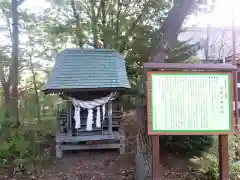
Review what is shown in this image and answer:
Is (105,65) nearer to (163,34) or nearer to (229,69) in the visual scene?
(163,34)

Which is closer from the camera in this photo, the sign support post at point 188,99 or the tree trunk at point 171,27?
the sign support post at point 188,99

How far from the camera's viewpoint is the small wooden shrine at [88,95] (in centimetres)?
679

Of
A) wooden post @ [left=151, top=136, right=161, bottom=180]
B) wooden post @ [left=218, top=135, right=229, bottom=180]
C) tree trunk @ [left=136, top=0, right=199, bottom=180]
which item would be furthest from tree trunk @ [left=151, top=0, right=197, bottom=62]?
wooden post @ [left=218, top=135, right=229, bottom=180]

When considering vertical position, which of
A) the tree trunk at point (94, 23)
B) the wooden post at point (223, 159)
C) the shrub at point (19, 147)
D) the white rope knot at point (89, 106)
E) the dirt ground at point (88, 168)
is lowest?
the dirt ground at point (88, 168)

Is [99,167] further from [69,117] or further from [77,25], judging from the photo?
[77,25]

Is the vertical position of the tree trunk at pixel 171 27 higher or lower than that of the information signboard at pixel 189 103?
higher

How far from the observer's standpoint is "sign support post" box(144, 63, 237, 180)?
369 cm

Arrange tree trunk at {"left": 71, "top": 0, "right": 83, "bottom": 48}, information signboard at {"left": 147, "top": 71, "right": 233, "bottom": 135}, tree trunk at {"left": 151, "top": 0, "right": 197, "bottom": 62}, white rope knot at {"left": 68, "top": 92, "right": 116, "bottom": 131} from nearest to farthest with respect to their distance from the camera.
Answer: information signboard at {"left": 147, "top": 71, "right": 233, "bottom": 135} → tree trunk at {"left": 151, "top": 0, "right": 197, "bottom": 62} → white rope knot at {"left": 68, "top": 92, "right": 116, "bottom": 131} → tree trunk at {"left": 71, "top": 0, "right": 83, "bottom": 48}

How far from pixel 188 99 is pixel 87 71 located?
A: 13.0 ft

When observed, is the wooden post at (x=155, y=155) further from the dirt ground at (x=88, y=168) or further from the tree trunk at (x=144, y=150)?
the dirt ground at (x=88, y=168)

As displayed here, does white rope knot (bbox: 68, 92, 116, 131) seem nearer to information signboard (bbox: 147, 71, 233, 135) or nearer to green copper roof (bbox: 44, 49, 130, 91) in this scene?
green copper roof (bbox: 44, 49, 130, 91)

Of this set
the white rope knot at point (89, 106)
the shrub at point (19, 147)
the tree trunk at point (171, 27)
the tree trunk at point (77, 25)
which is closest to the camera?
the tree trunk at point (171, 27)

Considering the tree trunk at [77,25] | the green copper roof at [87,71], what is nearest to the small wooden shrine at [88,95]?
the green copper roof at [87,71]

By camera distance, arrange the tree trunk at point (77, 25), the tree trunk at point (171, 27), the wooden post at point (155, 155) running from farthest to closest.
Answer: the tree trunk at point (77, 25) < the tree trunk at point (171, 27) < the wooden post at point (155, 155)
